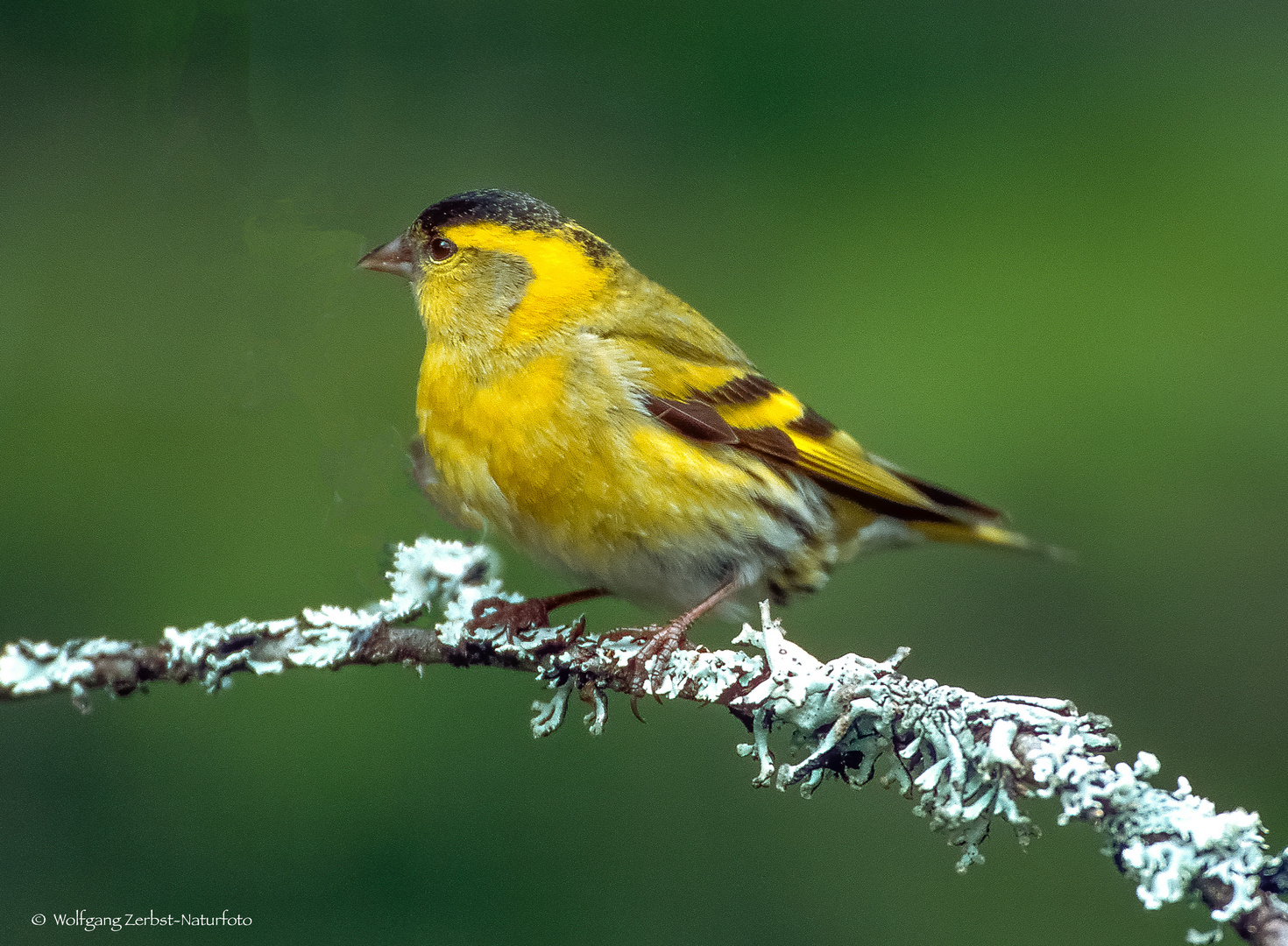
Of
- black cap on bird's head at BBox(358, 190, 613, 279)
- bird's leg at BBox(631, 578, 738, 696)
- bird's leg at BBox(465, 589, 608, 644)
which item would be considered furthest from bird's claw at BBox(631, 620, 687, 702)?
black cap on bird's head at BBox(358, 190, 613, 279)

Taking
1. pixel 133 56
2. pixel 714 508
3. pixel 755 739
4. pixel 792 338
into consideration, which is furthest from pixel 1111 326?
pixel 133 56

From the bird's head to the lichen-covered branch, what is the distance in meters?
0.54

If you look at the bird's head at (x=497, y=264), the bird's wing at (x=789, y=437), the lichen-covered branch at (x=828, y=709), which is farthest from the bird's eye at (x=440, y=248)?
the lichen-covered branch at (x=828, y=709)

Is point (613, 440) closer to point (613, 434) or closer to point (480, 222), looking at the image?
point (613, 434)

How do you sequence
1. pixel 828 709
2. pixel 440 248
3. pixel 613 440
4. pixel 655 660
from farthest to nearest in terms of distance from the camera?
1. pixel 440 248
2. pixel 613 440
3. pixel 655 660
4. pixel 828 709

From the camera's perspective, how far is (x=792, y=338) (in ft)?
11.8

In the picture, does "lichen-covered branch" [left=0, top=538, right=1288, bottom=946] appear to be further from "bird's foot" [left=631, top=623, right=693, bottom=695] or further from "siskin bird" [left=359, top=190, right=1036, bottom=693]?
"siskin bird" [left=359, top=190, right=1036, bottom=693]

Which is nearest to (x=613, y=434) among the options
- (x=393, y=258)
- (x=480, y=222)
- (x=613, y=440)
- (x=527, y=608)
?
(x=613, y=440)

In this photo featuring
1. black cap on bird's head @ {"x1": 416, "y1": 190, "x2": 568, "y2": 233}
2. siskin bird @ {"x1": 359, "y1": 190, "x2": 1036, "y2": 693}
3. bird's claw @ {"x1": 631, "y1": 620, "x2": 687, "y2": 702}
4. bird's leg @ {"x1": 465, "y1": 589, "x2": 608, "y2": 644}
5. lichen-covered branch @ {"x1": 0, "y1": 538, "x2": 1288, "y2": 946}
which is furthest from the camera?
black cap on bird's head @ {"x1": 416, "y1": 190, "x2": 568, "y2": 233}

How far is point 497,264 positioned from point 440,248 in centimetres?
15

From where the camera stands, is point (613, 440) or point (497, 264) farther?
point (497, 264)

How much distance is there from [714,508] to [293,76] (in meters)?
2.40

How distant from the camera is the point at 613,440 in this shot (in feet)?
7.80

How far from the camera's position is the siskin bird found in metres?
2.35
